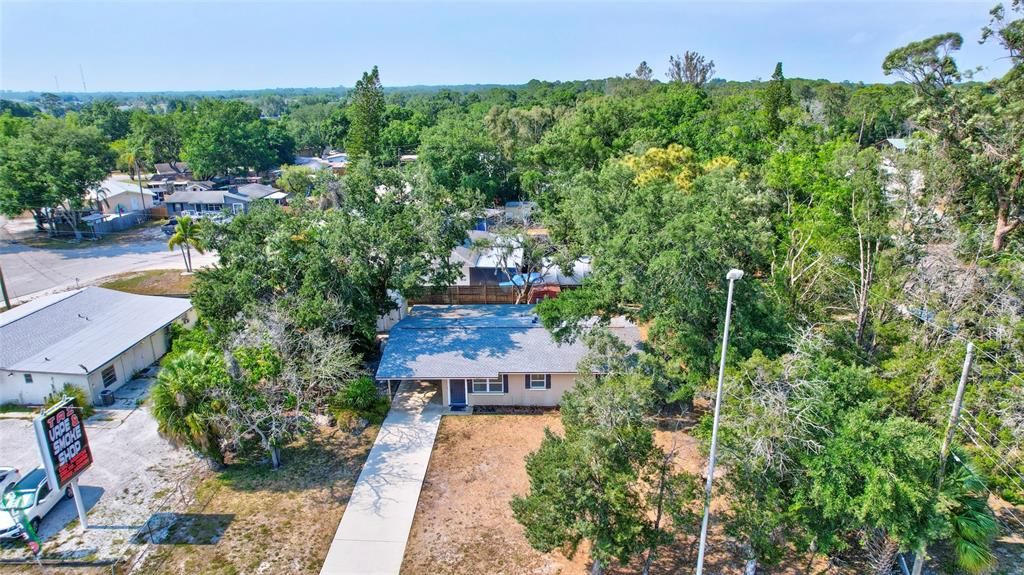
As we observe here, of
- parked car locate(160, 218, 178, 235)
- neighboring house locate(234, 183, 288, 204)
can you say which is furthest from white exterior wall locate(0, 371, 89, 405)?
neighboring house locate(234, 183, 288, 204)

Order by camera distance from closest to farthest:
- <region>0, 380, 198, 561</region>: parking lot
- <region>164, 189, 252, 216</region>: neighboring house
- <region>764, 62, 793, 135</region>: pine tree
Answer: <region>0, 380, 198, 561</region>: parking lot
<region>764, 62, 793, 135</region>: pine tree
<region>164, 189, 252, 216</region>: neighboring house

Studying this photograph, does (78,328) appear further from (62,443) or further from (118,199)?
(118,199)

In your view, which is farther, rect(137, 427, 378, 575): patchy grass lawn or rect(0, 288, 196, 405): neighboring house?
rect(0, 288, 196, 405): neighboring house

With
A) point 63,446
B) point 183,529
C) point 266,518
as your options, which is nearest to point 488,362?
point 266,518

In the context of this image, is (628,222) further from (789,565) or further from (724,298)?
(789,565)

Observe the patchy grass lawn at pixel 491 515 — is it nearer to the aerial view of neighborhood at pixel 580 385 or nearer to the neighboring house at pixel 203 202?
the aerial view of neighborhood at pixel 580 385

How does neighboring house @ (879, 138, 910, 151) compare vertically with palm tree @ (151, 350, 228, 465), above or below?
above

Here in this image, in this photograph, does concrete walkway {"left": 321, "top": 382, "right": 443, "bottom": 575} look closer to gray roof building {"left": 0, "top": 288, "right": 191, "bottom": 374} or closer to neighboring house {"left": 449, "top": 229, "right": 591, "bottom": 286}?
neighboring house {"left": 449, "top": 229, "right": 591, "bottom": 286}
